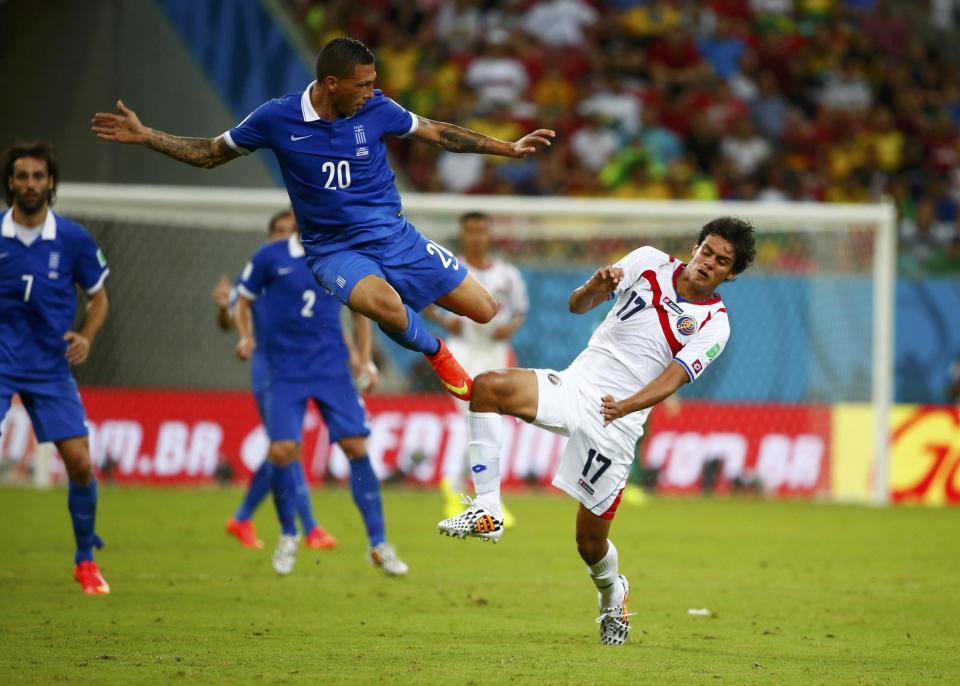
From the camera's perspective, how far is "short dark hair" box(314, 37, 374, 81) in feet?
22.8

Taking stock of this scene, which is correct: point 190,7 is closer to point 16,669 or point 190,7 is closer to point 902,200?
point 902,200

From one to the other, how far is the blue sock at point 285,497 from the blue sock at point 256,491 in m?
1.06

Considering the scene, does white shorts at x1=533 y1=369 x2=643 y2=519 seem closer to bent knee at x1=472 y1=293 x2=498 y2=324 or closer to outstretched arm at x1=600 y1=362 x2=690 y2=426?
outstretched arm at x1=600 y1=362 x2=690 y2=426

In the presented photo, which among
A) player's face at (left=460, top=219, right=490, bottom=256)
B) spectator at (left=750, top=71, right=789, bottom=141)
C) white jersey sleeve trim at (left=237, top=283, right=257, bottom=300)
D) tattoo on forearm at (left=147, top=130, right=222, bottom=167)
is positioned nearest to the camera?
tattoo on forearm at (left=147, top=130, right=222, bottom=167)

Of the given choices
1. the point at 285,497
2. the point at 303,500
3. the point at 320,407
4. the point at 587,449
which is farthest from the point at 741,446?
the point at 587,449

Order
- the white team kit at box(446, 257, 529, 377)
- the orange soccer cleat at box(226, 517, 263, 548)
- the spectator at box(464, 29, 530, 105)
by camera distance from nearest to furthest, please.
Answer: the orange soccer cleat at box(226, 517, 263, 548), the white team kit at box(446, 257, 529, 377), the spectator at box(464, 29, 530, 105)

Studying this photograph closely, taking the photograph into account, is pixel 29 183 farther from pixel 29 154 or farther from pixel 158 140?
pixel 158 140

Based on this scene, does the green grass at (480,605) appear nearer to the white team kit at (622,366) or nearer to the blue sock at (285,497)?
the blue sock at (285,497)

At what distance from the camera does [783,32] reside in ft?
73.8

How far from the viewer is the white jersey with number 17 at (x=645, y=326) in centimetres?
700

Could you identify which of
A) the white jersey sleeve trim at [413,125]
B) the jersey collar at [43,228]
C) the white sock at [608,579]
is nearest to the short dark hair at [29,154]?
the jersey collar at [43,228]

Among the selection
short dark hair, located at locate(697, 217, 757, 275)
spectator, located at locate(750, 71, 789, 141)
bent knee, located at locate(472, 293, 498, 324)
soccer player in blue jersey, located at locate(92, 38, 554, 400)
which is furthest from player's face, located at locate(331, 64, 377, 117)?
spectator, located at locate(750, 71, 789, 141)

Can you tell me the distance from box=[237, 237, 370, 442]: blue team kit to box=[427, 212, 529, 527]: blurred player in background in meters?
2.58

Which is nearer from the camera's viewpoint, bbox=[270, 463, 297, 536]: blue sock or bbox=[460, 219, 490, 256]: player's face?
bbox=[270, 463, 297, 536]: blue sock
